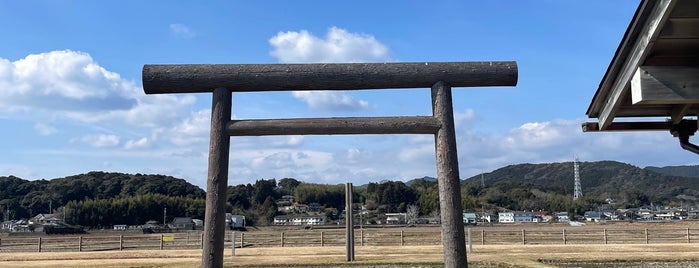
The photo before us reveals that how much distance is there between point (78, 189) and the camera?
121 meters

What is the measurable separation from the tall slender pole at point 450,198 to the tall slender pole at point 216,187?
2366 millimetres

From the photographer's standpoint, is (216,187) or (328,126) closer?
(216,187)

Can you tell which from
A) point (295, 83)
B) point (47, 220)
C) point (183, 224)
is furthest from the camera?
point (47, 220)

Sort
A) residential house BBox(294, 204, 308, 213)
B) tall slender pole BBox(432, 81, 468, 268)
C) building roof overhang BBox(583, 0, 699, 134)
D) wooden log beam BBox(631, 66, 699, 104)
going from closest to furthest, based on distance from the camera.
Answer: building roof overhang BBox(583, 0, 699, 134) < wooden log beam BBox(631, 66, 699, 104) < tall slender pole BBox(432, 81, 468, 268) < residential house BBox(294, 204, 308, 213)

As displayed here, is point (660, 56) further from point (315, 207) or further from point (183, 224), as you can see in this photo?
point (315, 207)

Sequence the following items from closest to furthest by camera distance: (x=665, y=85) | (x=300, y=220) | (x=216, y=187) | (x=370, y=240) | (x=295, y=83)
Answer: (x=665, y=85) → (x=216, y=187) → (x=295, y=83) → (x=370, y=240) → (x=300, y=220)

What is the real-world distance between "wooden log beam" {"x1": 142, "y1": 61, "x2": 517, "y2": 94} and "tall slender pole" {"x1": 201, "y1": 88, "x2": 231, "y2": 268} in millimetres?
257

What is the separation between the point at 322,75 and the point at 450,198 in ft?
6.34

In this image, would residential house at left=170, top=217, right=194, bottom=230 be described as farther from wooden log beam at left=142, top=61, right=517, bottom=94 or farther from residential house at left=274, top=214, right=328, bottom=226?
wooden log beam at left=142, top=61, right=517, bottom=94

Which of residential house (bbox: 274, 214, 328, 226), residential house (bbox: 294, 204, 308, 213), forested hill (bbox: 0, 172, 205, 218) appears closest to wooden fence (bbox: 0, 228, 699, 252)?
residential house (bbox: 274, 214, 328, 226)

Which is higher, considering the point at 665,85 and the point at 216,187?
the point at 665,85

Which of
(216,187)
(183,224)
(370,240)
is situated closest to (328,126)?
(216,187)

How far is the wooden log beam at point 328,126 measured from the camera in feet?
21.9

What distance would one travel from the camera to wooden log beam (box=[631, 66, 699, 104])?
5.13 meters
